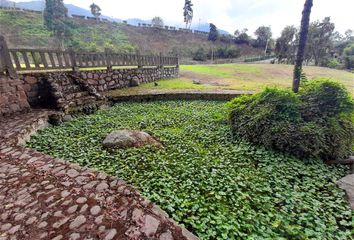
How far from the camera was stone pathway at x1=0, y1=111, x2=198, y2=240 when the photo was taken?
172cm

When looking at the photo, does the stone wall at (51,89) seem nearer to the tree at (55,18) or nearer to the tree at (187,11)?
the tree at (55,18)

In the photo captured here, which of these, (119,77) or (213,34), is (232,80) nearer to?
(119,77)

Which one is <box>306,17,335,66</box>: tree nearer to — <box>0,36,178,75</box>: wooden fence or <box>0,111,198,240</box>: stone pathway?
<box>0,36,178,75</box>: wooden fence

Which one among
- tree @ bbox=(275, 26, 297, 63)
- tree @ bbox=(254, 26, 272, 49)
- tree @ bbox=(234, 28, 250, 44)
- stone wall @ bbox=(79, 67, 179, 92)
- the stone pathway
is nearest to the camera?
the stone pathway

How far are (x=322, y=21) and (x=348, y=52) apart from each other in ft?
24.2

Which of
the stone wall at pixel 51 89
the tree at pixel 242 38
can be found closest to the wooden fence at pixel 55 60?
the stone wall at pixel 51 89

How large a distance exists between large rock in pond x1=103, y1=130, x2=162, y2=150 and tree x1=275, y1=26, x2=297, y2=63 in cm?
3645

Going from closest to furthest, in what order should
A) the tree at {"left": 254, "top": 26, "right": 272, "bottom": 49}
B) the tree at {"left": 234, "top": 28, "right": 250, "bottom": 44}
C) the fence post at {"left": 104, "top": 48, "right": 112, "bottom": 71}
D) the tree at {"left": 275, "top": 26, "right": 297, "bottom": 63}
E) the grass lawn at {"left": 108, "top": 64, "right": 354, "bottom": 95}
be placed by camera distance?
the fence post at {"left": 104, "top": 48, "right": 112, "bottom": 71} < the grass lawn at {"left": 108, "top": 64, "right": 354, "bottom": 95} < the tree at {"left": 275, "top": 26, "right": 297, "bottom": 63} < the tree at {"left": 254, "top": 26, "right": 272, "bottom": 49} < the tree at {"left": 234, "top": 28, "right": 250, "bottom": 44}

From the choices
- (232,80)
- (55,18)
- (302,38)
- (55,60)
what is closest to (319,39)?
(232,80)

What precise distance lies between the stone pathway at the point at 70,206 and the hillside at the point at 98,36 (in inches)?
814

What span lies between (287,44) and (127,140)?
38525 millimetres

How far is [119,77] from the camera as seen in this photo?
8.70 metres

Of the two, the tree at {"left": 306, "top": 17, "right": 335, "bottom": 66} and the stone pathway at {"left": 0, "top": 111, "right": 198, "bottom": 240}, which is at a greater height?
the tree at {"left": 306, "top": 17, "right": 335, "bottom": 66}

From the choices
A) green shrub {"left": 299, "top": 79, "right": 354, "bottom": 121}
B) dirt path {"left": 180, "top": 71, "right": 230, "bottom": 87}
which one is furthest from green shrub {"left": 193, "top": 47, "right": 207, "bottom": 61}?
green shrub {"left": 299, "top": 79, "right": 354, "bottom": 121}
